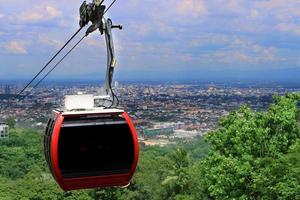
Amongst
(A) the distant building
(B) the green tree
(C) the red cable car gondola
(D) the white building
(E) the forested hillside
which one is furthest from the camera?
(A) the distant building

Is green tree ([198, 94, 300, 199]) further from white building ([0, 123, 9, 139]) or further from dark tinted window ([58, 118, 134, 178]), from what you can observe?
white building ([0, 123, 9, 139])

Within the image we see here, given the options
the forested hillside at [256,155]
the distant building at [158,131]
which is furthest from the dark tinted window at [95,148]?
the distant building at [158,131]

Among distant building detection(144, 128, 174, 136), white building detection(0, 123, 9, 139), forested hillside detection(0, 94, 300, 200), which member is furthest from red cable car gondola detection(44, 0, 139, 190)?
distant building detection(144, 128, 174, 136)

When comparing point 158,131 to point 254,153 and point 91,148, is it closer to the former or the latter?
point 254,153

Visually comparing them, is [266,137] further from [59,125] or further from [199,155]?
[199,155]

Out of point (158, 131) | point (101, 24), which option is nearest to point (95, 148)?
point (101, 24)

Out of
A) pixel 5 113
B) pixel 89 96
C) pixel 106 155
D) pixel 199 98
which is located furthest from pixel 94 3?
pixel 199 98

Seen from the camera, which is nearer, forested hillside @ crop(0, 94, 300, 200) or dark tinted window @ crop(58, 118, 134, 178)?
dark tinted window @ crop(58, 118, 134, 178)
